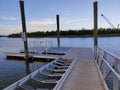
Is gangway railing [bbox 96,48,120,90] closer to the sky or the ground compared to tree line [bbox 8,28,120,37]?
closer to the ground

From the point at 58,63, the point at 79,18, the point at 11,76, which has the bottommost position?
the point at 11,76

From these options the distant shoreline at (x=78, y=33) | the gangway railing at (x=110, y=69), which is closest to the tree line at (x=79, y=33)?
the distant shoreline at (x=78, y=33)

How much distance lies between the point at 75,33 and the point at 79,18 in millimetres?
22786

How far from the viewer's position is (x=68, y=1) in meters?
20.1

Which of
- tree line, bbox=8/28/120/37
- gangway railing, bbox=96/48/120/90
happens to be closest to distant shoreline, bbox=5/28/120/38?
tree line, bbox=8/28/120/37

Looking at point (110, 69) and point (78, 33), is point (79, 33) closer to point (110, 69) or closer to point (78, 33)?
point (78, 33)

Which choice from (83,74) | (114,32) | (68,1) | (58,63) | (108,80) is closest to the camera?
(83,74)

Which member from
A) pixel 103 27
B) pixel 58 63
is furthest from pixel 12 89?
pixel 103 27

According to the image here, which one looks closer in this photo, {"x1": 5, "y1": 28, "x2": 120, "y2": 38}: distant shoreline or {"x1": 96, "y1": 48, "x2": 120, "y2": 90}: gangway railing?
{"x1": 96, "y1": 48, "x2": 120, "y2": 90}: gangway railing

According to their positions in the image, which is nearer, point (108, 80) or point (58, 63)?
point (108, 80)

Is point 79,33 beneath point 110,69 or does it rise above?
above

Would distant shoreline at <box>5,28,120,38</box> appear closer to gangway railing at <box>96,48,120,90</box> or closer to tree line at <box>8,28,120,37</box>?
tree line at <box>8,28,120,37</box>

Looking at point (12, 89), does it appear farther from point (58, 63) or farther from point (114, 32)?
point (114, 32)

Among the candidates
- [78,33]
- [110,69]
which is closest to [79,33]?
[78,33]
